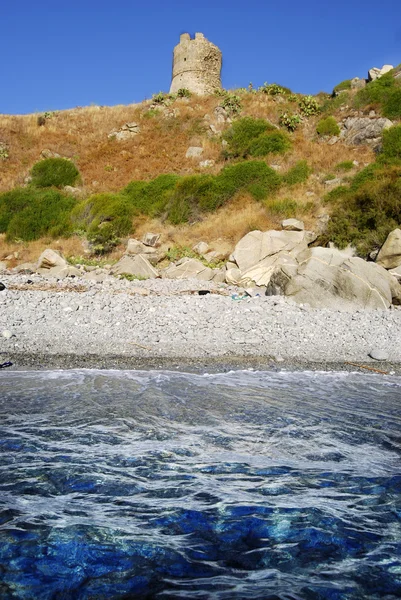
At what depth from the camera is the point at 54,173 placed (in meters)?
25.5

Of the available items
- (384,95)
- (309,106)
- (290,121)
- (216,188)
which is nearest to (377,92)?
(384,95)

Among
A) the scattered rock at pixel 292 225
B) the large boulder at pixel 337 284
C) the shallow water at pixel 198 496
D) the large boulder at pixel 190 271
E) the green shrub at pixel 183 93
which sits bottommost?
the shallow water at pixel 198 496

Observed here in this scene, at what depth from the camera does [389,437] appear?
4262 mm

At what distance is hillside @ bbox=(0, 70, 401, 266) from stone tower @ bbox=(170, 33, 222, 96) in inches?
93.1

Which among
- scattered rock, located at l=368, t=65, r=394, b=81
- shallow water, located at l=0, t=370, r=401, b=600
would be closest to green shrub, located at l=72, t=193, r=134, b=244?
shallow water, located at l=0, t=370, r=401, b=600

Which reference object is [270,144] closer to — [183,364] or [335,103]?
[335,103]

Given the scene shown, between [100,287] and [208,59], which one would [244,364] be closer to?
[100,287]

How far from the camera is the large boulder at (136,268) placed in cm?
1383

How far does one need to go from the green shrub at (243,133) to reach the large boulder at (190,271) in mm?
13116

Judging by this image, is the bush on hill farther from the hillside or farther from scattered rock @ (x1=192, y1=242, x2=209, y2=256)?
scattered rock @ (x1=192, y1=242, x2=209, y2=256)

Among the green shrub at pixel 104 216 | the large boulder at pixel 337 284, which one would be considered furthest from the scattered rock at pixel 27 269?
the large boulder at pixel 337 284

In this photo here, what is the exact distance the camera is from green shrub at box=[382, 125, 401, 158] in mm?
21781

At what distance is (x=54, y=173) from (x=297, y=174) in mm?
12573

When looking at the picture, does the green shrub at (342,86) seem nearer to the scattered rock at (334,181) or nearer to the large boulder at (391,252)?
the scattered rock at (334,181)
